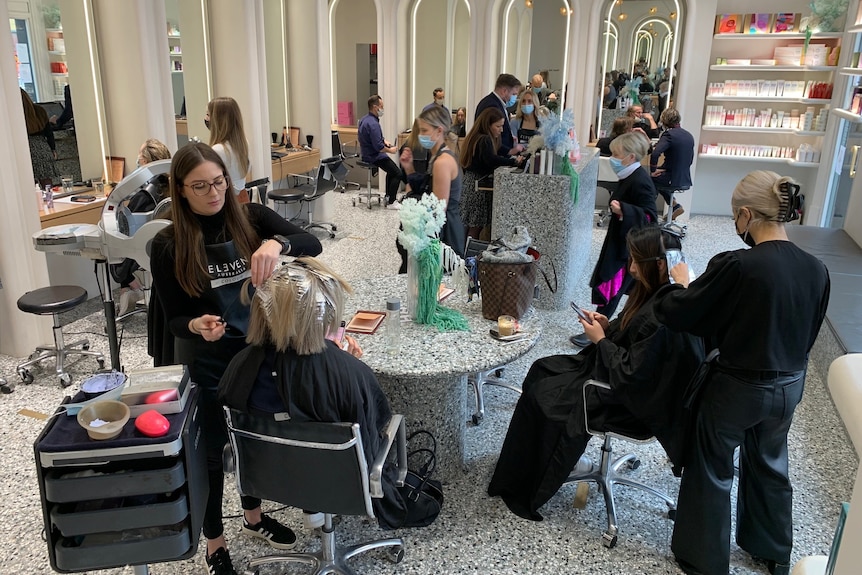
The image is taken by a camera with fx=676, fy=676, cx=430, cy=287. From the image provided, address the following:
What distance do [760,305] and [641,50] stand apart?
7482 millimetres

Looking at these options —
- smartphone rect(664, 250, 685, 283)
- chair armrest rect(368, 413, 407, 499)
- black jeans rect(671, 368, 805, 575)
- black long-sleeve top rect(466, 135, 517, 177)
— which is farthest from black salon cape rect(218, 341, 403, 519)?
black long-sleeve top rect(466, 135, 517, 177)

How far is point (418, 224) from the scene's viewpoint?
2820 millimetres

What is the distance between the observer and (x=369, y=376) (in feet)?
7.30

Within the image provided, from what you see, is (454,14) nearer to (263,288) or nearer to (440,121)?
(440,121)

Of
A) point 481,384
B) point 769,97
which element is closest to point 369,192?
point 769,97

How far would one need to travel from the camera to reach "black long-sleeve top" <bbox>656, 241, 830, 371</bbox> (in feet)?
7.38

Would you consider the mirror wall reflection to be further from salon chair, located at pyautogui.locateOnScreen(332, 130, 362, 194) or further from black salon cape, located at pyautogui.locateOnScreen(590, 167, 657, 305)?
salon chair, located at pyautogui.locateOnScreen(332, 130, 362, 194)

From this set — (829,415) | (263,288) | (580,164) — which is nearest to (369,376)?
(263,288)

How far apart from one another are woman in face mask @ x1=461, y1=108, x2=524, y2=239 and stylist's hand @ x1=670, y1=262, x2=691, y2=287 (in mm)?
2689

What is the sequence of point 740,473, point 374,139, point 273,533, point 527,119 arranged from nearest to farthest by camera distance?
point 740,473, point 273,533, point 527,119, point 374,139

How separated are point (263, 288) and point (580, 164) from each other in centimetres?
417

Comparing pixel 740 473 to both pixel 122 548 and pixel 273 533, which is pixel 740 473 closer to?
pixel 273 533

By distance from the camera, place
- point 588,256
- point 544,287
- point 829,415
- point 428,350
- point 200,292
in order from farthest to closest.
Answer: point 588,256 < point 544,287 < point 829,415 < point 428,350 < point 200,292

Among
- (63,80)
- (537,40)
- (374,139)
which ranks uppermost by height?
(537,40)
